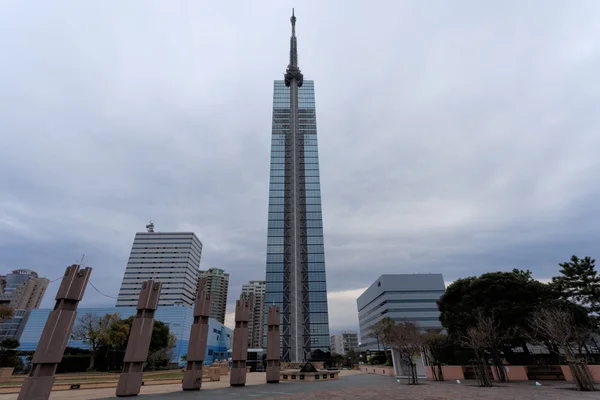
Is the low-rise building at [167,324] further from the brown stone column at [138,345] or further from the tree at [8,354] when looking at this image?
the brown stone column at [138,345]

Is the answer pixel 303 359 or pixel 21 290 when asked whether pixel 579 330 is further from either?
pixel 21 290

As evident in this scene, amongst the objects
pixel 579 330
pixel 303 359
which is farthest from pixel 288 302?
pixel 579 330

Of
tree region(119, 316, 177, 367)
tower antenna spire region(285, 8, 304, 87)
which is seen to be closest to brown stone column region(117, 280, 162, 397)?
tree region(119, 316, 177, 367)

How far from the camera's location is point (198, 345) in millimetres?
21375

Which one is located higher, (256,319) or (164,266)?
(164,266)

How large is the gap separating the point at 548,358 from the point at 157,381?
39.8 m

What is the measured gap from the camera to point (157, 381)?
2539 cm

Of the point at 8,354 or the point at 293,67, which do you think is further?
the point at 293,67

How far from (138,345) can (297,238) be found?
62.1 metres

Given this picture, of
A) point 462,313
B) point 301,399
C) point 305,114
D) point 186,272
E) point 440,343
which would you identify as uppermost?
point 305,114

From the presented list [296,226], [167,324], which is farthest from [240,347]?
[167,324]

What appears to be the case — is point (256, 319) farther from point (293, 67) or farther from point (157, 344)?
point (293, 67)

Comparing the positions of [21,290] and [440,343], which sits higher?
[21,290]

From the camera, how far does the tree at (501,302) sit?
28.9 m
